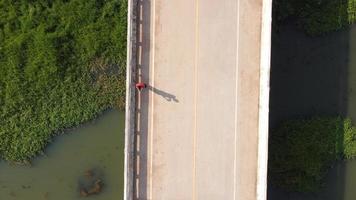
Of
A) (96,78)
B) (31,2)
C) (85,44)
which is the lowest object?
(96,78)

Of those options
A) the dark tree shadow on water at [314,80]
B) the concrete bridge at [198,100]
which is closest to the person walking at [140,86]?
the concrete bridge at [198,100]

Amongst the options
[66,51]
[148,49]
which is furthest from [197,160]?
[66,51]

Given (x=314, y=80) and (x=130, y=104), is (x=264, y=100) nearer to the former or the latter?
(x=314, y=80)

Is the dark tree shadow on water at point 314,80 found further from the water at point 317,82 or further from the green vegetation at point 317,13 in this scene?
the green vegetation at point 317,13

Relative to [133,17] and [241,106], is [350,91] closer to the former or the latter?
[241,106]

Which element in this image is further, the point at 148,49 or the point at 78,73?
the point at 78,73

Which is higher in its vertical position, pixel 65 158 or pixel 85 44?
pixel 85 44
